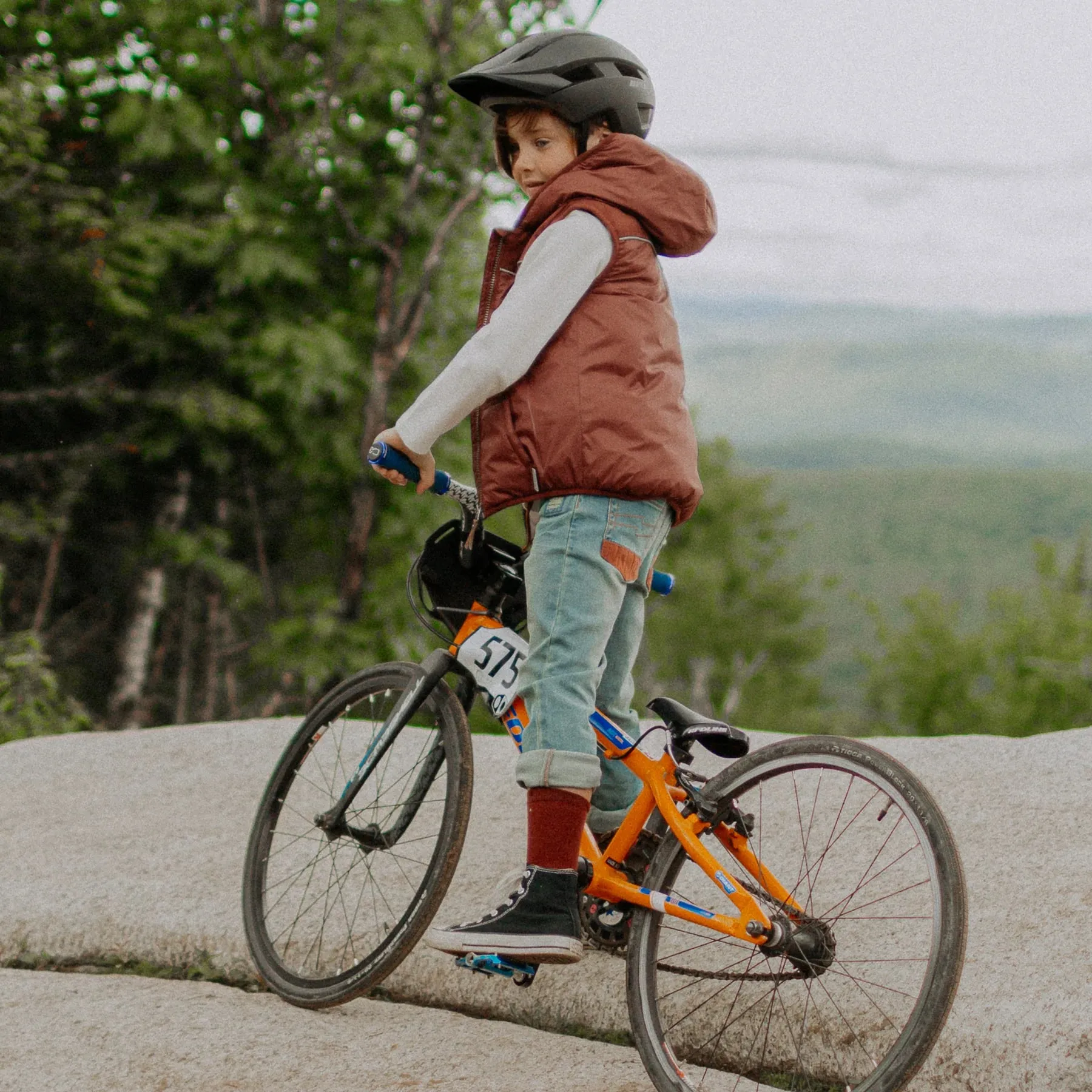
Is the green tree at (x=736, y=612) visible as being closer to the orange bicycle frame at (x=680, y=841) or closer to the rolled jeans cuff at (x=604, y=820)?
the rolled jeans cuff at (x=604, y=820)

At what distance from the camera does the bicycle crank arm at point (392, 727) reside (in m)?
2.89

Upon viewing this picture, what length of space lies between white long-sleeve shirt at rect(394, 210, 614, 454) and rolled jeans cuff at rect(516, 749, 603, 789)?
729 millimetres

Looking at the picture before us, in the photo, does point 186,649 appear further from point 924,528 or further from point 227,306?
point 924,528

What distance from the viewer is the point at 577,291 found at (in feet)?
8.16

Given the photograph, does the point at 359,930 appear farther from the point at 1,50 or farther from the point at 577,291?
the point at 1,50

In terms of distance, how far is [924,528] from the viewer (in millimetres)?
157875

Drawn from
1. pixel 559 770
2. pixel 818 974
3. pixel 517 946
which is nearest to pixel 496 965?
pixel 517 946

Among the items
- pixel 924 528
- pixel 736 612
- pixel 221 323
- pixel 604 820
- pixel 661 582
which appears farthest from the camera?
pixel 924 528

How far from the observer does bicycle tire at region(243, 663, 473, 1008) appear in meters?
2.76

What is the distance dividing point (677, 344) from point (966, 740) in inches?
90.2

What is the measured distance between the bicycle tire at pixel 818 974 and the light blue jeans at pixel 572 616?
0.94 feet

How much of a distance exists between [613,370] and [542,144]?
550 millimetres

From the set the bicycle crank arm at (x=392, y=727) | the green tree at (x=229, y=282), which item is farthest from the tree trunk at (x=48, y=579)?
the bicycle crank arm at (x=392, y=727)

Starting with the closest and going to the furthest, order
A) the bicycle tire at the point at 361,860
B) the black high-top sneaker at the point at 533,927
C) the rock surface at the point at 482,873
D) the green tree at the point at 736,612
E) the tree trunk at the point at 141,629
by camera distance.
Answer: the black high-top sneaker at the point at 533,927, the rock surface at the point at 482,873, the bicycle tire at the point at 361,860, the tree trunk at the point at 141,629, the green tree at the point at 736,612
